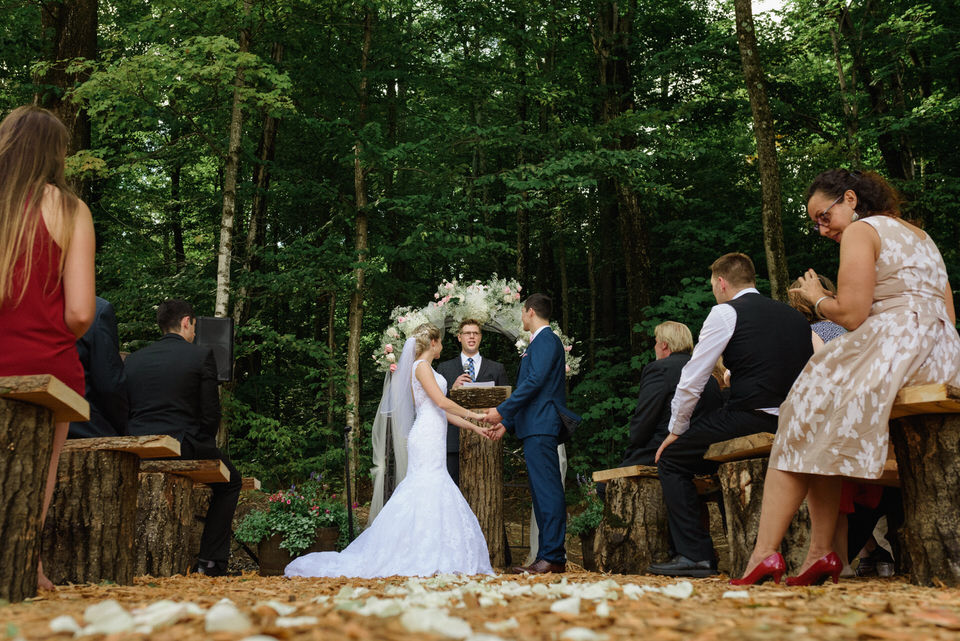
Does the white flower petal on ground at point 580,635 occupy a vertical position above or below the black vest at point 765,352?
below

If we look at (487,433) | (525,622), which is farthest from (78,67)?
(525,622)

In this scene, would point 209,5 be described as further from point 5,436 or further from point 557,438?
point 5,436

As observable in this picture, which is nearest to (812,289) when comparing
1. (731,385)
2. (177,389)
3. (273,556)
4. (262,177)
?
(731,385)

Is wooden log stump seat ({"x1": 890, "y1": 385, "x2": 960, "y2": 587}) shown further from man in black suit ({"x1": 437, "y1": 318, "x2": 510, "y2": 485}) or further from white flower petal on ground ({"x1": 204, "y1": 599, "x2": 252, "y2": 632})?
man in black suit ({"x1": 437, "y1": 318, "x2": 510, "y2": 485})

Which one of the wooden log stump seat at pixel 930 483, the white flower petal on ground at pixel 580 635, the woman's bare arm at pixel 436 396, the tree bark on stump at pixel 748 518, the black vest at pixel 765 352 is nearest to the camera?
the white flower petal on ground at pixel 580 635

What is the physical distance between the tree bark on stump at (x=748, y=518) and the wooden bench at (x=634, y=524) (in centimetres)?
118

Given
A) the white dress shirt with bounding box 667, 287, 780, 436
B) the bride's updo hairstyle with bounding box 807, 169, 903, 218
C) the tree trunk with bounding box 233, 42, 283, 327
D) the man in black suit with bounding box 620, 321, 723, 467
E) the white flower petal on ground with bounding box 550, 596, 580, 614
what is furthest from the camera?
the tree trunk with bounding box 233, 42, 283, 327

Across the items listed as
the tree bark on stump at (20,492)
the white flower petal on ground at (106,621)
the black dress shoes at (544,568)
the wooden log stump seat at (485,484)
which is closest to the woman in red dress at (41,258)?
the tree bark on stump at (20,492)

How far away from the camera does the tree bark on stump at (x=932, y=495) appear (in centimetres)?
336

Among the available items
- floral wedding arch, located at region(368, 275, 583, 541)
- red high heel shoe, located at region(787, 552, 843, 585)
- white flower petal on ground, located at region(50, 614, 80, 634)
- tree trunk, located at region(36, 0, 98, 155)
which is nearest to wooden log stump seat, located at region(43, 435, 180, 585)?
white flower petal on ground, located at region(50, 614, 80, 634)

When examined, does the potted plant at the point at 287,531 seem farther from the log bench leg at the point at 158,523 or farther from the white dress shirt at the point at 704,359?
the white dress shirt at the point at 704,359

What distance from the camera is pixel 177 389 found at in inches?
254

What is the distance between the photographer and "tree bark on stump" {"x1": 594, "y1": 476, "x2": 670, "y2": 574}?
6.06m

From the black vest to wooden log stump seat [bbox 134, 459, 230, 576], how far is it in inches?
151
